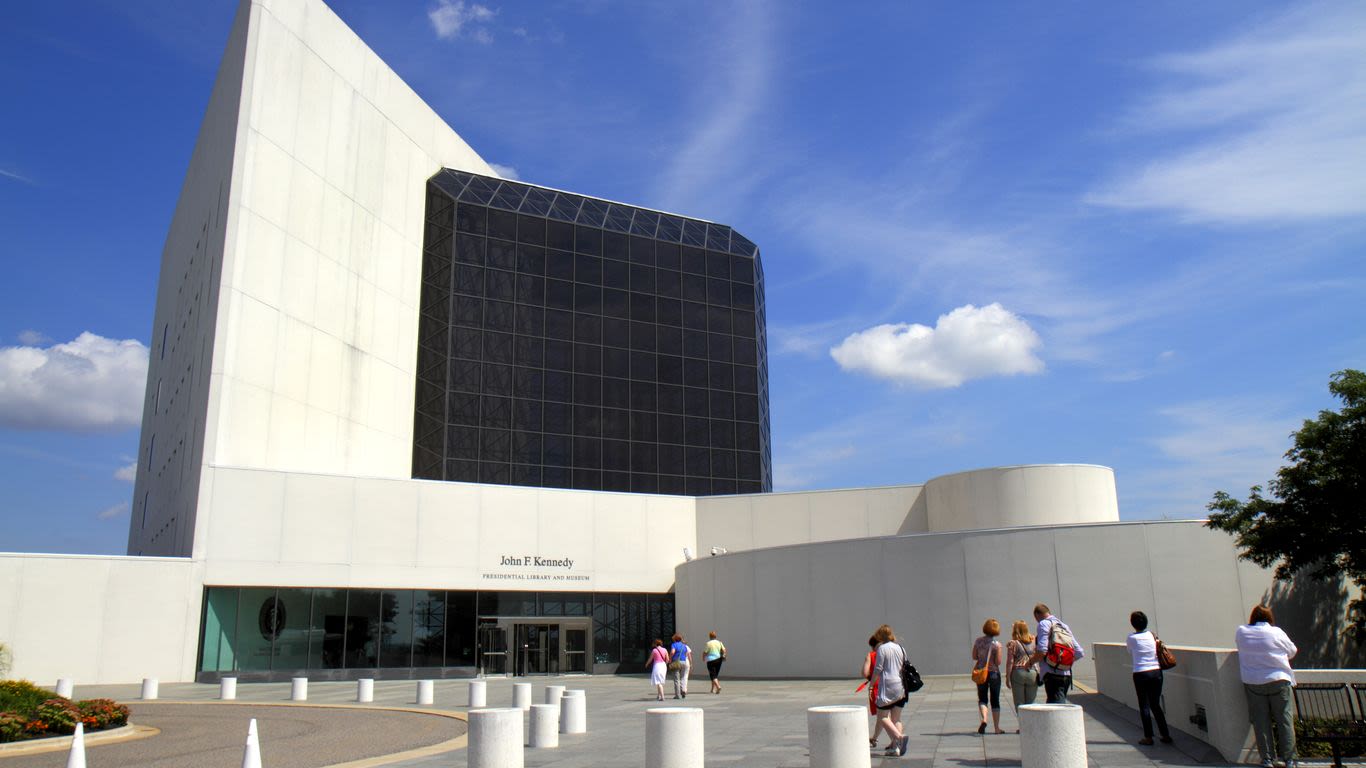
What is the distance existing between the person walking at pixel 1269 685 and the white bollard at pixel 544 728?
965 centimetres

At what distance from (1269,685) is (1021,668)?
13.2ft

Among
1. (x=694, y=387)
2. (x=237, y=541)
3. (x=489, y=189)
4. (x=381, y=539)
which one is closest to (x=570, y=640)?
(x=381, y=539)

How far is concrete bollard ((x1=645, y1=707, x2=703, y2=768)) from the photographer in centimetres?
1181

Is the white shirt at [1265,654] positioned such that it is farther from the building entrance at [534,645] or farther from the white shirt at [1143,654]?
the building entrance at [534,645]


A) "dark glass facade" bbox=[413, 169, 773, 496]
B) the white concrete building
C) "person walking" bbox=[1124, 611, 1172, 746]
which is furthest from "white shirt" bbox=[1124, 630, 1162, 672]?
"dark glass facade" bbox=[413, 169, 773, 496]

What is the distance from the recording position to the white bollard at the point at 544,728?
51.3ft

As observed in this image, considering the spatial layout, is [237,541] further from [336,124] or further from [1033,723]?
[1033,723]

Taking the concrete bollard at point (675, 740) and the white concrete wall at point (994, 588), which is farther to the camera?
the white concrete wall at point (994, 588)

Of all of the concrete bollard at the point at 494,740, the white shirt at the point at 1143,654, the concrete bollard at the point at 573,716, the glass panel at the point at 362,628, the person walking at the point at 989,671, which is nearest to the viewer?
the concrete bollard at the point at 494,740

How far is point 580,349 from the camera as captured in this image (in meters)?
50.8

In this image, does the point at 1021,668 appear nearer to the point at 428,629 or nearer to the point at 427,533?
the point at 427,533

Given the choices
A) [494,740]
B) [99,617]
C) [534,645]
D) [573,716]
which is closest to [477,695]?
[573,716]

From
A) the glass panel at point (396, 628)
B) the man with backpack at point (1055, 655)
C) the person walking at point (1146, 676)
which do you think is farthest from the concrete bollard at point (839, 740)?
the glass panel at point (396, 628)

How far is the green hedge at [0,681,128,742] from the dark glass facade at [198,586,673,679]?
16.2 metres
